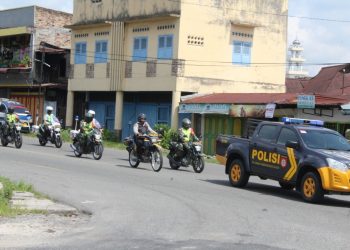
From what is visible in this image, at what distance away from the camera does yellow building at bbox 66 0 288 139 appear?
35438mm

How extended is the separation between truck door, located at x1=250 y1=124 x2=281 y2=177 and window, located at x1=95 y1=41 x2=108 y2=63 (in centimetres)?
2650

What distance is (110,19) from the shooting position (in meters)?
39.6

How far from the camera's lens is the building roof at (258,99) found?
90.8 ft

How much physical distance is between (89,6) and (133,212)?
106ft

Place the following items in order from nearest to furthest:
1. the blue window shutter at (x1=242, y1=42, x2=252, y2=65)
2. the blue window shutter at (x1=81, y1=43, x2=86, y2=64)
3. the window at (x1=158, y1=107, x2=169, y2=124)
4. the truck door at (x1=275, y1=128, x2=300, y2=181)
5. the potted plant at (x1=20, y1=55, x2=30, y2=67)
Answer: the truck door at (x1=275, y1=128, x2=300, y2=181) → the window at (x1=158, y1=107, x2=169, y2=124) → the blue window shutter at (x1=242, y1=42, x2=252, y2=65) → the blue window shutter at (x1=81, y1=43, x2=86, y2=64) → the potted plant at (x1=20, y1=55, x2=30, y2=67)

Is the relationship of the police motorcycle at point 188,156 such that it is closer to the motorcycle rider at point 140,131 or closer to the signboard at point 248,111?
the motorcycle rider at point 140,131

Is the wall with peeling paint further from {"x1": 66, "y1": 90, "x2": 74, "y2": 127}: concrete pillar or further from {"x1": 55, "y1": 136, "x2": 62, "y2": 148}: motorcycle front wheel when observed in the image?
{"x1": 55, "y1": 136, "x2": 62, "y2": 148}: motorcycle front wheel

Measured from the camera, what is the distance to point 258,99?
31016mm

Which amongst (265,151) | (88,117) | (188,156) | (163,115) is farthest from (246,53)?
(265,151)

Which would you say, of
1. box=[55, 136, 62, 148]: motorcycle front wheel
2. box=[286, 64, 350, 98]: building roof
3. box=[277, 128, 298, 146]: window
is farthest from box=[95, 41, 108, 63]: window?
box=[277, 128, 298, 146]: window

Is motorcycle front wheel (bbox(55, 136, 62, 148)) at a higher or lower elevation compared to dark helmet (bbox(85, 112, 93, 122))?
lower

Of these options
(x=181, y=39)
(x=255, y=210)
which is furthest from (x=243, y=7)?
(x=255, y=210)

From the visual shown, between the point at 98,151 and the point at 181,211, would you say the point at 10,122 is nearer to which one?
the point at 98,151

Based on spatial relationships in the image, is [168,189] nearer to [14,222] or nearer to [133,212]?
[133,212]
